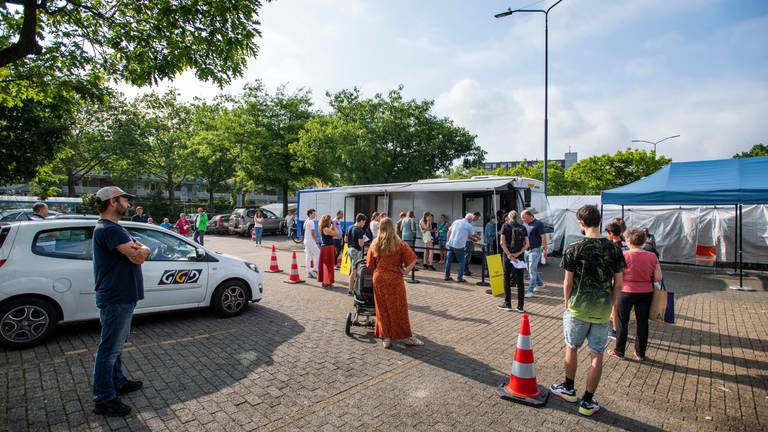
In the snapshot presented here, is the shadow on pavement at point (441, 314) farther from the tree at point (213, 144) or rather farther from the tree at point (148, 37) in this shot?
the tree at point (213, 144)

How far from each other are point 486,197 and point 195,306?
9712 mm

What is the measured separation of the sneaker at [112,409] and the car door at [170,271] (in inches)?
98.3

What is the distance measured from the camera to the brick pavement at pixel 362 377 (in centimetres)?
341

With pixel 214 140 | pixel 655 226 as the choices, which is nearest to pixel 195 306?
pixel 655 226

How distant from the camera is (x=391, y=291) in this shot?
5016mm

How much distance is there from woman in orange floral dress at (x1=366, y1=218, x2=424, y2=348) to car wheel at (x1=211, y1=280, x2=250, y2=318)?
282 cm

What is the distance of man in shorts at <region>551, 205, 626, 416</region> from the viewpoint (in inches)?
136

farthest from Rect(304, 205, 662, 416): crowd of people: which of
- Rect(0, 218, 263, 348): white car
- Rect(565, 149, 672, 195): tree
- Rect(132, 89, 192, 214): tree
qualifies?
Rect(132, 89, 192, 214): tree

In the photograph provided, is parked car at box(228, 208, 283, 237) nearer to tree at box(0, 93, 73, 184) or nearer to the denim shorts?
tree at box(0, 93, 73, 184)

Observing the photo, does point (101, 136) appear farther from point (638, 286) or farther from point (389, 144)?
point (638, 286)

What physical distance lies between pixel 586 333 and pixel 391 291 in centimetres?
231

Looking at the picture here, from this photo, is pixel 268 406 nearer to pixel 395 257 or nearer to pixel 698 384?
pixel 395 257

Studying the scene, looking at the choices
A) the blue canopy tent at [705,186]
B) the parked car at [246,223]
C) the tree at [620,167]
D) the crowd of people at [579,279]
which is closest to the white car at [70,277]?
the crowd of people at [579,279]

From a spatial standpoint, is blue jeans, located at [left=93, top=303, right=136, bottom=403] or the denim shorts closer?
blue jeans, located at [left=93, top=303, right=136, bottom=403]
